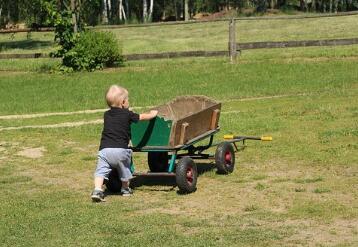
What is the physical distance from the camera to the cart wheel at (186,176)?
8633 millimetres

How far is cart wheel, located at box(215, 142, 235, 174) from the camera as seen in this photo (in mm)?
9656

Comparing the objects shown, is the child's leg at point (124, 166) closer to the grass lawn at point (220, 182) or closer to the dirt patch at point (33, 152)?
the grass lawn at point (220, 182)

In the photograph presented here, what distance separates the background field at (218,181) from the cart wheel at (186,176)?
0.11 m

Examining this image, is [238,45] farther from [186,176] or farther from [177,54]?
[186,176]

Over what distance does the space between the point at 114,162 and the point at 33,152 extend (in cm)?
408

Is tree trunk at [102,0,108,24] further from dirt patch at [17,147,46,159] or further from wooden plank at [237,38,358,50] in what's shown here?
dirt patch at [17,147,46,159]

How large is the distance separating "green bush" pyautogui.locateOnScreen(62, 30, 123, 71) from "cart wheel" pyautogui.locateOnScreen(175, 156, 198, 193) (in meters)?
18.1

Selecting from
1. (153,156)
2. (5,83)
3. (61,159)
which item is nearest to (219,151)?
(153,156)

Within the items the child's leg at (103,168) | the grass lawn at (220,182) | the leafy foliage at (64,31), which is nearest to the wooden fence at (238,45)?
the leafy foliage at (64,31)

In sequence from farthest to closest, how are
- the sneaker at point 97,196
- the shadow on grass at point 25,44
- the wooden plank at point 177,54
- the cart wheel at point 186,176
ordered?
1. the shadow on grass at point 25,44
2. the wooden plank at point 177,54
3. the cart wheel at point 186,176
4. the sneaker at point 97,196

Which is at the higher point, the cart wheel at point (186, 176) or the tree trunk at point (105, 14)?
the tree trunk at point (105, 14)

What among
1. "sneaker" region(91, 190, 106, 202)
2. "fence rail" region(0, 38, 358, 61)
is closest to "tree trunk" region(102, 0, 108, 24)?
"fence rail" region(0, 38, 358, 61)

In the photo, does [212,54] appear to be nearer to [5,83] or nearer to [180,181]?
[5,83]

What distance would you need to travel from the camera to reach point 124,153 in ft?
28.6
